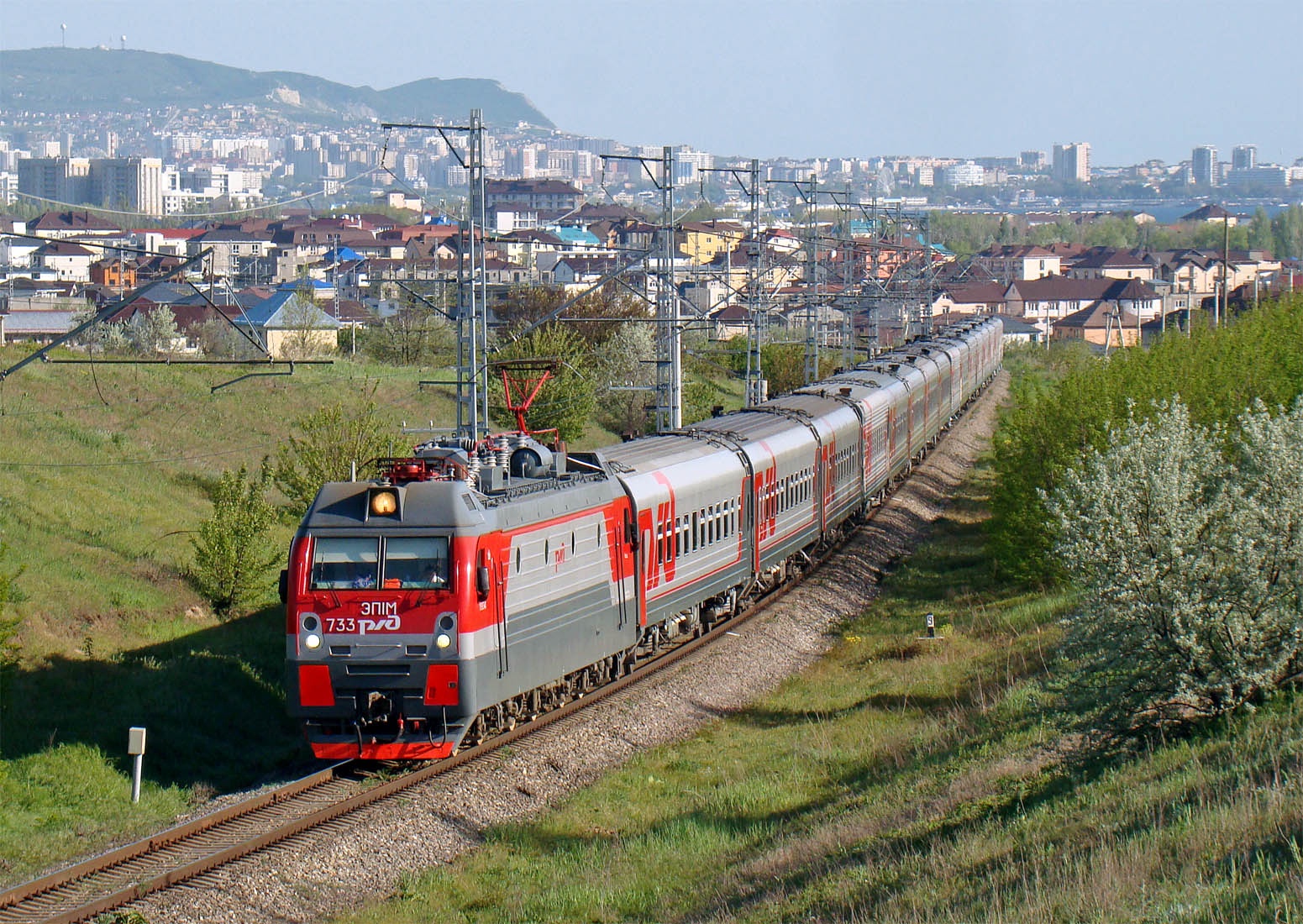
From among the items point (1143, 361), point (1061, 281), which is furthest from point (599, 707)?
point (1061, 281)

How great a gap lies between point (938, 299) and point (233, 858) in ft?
423

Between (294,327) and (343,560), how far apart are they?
54.5m

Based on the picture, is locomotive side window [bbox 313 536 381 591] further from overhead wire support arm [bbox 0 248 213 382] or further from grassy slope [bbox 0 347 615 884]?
overhead wire support arm [bbox 0 248 213 382]

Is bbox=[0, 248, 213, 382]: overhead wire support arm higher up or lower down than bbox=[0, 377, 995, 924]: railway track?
higher up

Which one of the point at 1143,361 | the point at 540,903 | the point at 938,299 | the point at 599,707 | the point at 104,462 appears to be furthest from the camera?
the point at 938,299

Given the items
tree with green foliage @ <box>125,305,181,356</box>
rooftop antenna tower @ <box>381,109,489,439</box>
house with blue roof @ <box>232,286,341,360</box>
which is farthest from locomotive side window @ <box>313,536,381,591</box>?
tree with green foliage @ <box>125,305,181,356</box>

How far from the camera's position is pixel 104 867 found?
14281 millimetres

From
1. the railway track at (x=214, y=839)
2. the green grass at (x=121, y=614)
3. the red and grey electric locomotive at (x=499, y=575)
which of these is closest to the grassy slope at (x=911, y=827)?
the railway track at (x=214, y=839)

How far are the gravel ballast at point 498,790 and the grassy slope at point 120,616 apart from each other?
2170 millimetres

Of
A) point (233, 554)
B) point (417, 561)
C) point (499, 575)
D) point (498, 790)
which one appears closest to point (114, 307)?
point (417, 561)

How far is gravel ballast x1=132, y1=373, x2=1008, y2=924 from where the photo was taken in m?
13.7

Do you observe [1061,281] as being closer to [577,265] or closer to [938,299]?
[938,299]

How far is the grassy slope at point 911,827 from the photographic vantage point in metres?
10.2

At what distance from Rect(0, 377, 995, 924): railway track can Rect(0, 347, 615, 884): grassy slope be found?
745mm
